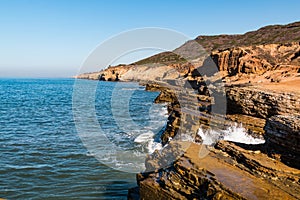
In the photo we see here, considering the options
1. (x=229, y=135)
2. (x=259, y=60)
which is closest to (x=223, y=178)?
(x=229, y=135)

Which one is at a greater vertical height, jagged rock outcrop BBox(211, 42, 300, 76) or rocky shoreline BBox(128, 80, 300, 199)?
jagged rock outcrop BBox(211, 42, 300, 76)

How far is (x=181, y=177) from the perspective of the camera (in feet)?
25.5

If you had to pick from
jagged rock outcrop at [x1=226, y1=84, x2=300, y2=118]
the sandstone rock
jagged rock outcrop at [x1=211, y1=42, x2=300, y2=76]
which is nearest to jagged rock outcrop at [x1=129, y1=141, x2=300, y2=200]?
the sandstone rock

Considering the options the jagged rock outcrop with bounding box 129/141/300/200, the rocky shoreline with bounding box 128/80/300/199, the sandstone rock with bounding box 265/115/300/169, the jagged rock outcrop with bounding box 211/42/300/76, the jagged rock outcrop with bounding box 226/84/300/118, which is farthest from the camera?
the jagged rock outcrop with bounding box 211/42/300/76

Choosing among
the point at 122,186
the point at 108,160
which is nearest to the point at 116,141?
the point at 108,160

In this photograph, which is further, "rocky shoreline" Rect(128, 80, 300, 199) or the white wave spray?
the white wave spray

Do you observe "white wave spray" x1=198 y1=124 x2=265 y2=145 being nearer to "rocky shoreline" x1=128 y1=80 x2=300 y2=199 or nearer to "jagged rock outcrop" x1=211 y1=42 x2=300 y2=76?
"rocky shoreline" x1=128 y1=80 x2=300 y2=199

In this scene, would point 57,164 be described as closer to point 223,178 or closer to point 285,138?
point 223,178

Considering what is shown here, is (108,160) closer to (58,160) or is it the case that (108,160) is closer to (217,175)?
(58,160)

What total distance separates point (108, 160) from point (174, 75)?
2644 inches

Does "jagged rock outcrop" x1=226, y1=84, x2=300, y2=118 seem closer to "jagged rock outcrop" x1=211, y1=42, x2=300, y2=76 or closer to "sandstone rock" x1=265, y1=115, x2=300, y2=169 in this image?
"sandstone rock" x1=265, y1=115, x2=300, y2=169

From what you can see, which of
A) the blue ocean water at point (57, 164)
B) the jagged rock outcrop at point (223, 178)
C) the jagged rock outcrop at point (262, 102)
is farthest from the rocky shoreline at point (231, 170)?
the jagged rock outcrop at point (262, 102)

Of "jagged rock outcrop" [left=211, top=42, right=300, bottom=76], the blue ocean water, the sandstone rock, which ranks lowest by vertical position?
the blue ocean water

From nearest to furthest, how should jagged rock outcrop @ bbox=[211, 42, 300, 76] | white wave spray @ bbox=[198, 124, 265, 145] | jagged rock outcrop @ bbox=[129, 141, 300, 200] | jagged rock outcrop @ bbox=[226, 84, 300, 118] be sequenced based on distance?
jagged rock outcrop @ bbox=[129, 141, 300, 200] < jagged rock outcrop @ bbox=[226, 84, 300, 118] < white wave spray @ bbox=[198, 124, 265, 145] < jagged rock outcrop @ bbox=[211, 42, 300, 76]
